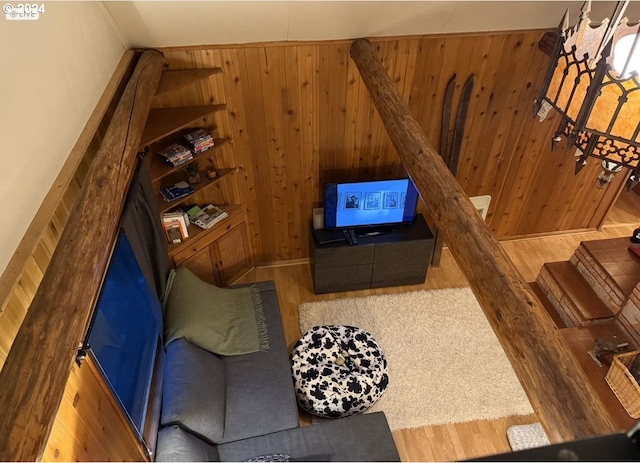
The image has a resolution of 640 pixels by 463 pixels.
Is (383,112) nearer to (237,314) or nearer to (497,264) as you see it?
(497,264)

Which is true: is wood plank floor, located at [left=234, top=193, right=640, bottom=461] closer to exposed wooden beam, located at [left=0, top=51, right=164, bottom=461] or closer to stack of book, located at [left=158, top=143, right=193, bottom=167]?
stack of book, located at [left=158, top=143, right=193, bottom=167]

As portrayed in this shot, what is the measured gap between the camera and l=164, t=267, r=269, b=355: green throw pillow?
291 centimetres

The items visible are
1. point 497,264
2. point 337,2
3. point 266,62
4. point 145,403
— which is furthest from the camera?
point 266,62

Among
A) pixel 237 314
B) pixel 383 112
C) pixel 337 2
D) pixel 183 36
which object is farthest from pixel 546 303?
pixel 183 36

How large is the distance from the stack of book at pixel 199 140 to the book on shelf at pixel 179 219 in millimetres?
495

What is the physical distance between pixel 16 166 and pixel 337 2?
1938 mm

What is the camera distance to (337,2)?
258cm

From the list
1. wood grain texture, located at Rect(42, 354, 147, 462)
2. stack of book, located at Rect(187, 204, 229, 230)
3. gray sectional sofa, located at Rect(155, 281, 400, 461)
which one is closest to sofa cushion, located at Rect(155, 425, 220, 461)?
gray sectional sofa, located at Rect(155, 281, 400, 461)

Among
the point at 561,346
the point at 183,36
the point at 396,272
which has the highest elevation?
the point at 183,36

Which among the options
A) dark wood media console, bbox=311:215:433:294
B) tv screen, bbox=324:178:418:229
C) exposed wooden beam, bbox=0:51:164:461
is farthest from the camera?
dark wood media console, bbox=311:215:433:294

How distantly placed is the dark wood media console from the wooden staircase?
101 cm

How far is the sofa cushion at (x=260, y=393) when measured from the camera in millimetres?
2648

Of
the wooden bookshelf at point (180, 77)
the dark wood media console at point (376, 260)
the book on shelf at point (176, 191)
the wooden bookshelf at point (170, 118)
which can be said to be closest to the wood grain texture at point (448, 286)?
the dark wood media console at point (376, 260)

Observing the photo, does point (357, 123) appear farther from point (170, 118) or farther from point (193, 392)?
point (193, 392)
